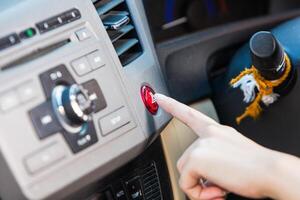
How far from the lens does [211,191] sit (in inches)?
25.4

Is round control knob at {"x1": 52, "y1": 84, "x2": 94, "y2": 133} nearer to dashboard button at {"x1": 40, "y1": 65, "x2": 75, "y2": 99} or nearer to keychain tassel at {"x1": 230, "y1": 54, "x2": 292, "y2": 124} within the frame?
dashboard button at {"x1": 40, "y1": 65, "x2": 75, "y2": 99}

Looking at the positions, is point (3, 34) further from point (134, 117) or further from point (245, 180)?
point (245, 180)

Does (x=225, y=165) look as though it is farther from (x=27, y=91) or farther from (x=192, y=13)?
(x=192, y=13)

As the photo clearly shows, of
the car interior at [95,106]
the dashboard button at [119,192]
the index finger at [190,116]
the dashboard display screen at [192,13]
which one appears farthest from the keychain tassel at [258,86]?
the dashboard display screen at [192,13]

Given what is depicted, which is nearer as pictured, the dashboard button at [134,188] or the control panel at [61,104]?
the control panel at [61,104]

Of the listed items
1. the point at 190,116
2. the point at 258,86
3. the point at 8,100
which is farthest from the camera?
the point at 258,86

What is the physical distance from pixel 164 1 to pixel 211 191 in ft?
2.68

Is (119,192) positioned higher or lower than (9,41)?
lower

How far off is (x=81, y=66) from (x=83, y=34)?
4 cm

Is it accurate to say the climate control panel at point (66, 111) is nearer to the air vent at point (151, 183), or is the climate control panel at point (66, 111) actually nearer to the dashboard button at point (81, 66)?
the dashboard button at point (81, 66)

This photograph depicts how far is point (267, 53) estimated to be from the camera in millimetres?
684

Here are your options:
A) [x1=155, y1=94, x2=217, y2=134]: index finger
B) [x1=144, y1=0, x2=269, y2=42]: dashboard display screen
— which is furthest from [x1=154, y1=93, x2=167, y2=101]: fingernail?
[x1=144, y1=0, x2=269, y2=42]: dashboard display screen

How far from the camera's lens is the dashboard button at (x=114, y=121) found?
62 centimetres

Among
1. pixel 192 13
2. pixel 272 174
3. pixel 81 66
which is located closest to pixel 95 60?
pixel 81 66
